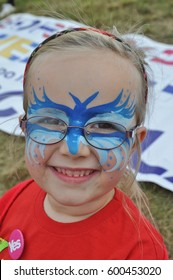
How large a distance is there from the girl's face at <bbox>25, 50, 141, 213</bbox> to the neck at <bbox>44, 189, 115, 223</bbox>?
8 centimetres

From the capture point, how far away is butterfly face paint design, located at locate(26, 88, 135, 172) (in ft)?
3.51

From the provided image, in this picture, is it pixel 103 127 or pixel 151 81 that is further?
pixel 151 81

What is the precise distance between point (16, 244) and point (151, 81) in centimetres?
72

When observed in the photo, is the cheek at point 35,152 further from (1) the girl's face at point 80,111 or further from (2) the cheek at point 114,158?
(2) the cheek at point 114,158

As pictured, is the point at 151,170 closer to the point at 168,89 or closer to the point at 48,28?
the point at 168,89

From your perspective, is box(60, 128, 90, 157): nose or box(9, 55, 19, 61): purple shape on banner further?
box(9, 55, 19, 61): purple shape on banner

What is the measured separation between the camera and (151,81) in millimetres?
1537

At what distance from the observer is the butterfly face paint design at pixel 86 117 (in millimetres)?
1068

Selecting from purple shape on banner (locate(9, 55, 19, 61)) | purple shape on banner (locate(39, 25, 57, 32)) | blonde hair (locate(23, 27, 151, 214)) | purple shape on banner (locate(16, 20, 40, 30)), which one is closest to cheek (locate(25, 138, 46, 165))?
blonde hair (locate(23, 27, 151, 214))

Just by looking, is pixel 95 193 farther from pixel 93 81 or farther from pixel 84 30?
pixel 84 30

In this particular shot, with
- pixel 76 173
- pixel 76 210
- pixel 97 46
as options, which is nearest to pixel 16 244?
pixel 76 210

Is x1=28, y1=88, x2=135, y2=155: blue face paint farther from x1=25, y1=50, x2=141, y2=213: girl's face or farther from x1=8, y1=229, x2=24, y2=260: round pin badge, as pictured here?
x1=8, y1=229, x2=24, y2=260: round pin badge

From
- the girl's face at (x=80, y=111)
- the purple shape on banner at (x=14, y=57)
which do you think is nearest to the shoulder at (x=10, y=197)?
the girl's face at (x=80, y=111)

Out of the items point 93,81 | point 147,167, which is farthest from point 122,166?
point 147,167
